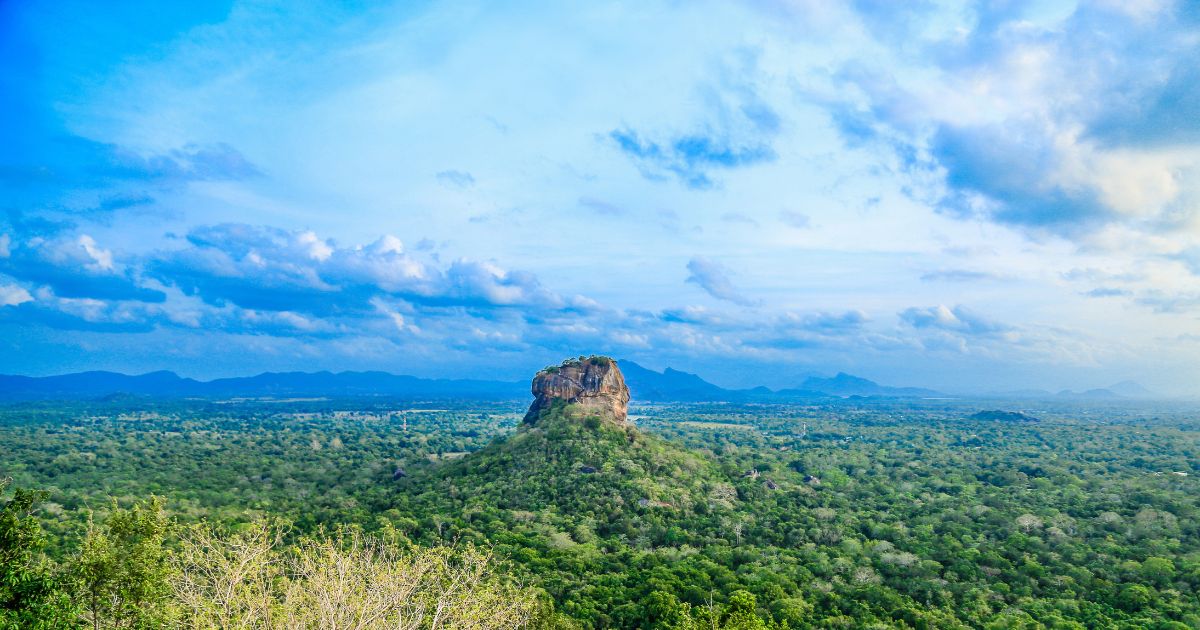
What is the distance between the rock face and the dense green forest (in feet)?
13.7

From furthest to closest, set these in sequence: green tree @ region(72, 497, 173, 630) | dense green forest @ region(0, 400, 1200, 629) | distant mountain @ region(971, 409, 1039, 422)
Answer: distant mountain @ region(971, 409, 1039, 422)
dense green forest @ region(0, 400, 1200, 629)
green tree @ region(72, 497, 173, 630)

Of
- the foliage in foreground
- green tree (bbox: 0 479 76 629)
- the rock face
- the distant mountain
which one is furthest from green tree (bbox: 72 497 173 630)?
the distant mountain

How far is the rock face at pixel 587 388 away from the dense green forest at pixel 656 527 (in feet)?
13.7

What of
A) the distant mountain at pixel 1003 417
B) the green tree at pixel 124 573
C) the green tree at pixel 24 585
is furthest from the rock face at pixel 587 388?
the distant mountain at pixel 1003 417

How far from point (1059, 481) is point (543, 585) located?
65.2m

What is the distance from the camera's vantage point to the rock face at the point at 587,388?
71688mm

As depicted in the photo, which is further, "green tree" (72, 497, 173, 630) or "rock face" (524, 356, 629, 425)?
"rock face" (524, 356, 629, 425)

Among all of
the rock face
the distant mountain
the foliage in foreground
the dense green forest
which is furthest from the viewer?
the distant mountain

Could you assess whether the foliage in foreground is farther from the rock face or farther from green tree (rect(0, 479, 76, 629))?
the rock face

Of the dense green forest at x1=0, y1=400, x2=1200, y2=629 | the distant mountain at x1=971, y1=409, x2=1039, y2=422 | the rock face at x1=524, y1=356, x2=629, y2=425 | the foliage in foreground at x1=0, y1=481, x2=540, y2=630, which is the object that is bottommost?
the distant mountain at x1=971, y1=409, x2=1039, y2=422

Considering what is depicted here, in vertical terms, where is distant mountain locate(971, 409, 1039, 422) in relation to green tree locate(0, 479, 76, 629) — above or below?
below

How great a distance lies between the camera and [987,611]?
3347cm

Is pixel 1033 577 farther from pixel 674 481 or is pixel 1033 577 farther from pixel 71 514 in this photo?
pixel 71 514

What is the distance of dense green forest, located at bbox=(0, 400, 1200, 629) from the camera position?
2370 cm
